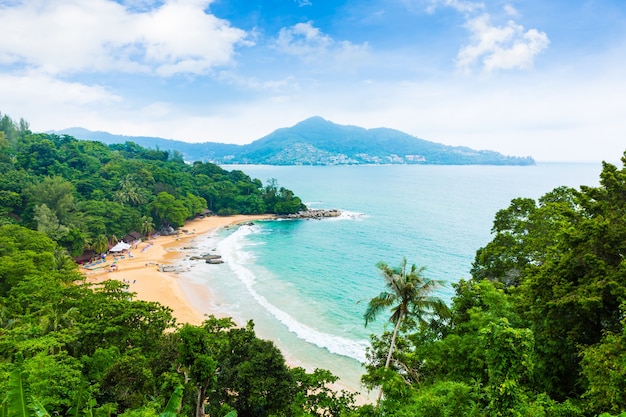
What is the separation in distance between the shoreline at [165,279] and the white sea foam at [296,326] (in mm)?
2809

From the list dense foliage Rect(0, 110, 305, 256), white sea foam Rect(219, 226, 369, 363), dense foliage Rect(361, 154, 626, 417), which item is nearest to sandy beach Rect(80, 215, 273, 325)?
dense foliage Rect(0, 110, 305, 256)

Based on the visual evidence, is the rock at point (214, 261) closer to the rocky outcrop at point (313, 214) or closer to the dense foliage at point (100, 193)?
the dense foliage at point (100, 193)

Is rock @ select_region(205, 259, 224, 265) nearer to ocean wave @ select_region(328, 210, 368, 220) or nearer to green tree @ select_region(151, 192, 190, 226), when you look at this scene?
green tree @ select_region(151, 192, 190, 226)

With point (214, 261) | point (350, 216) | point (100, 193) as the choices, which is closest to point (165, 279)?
point (214, 261)

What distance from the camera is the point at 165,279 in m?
39.9

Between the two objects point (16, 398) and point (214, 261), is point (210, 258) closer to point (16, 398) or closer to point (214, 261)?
point (214, 261)

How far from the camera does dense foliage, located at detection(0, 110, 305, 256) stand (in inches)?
Result: 1797

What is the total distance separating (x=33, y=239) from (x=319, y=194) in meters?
93.3

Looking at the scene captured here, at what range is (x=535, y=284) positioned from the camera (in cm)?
1272

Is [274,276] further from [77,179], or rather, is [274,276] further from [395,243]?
[77,179]

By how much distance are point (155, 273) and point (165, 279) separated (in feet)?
9.43

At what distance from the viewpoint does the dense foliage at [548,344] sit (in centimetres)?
709

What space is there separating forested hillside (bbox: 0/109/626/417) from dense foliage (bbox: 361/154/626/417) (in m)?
0.05

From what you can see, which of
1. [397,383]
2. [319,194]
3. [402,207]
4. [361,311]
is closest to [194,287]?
[361,311]
